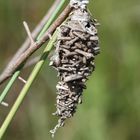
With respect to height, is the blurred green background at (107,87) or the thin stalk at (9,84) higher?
the thin stalk at (9,84)

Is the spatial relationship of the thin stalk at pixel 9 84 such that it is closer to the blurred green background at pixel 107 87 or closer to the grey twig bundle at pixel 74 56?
the grey twig bundle at pixel 74 56

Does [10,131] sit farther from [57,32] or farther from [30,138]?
[57,32]

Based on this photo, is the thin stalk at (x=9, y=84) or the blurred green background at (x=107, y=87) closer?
the thin stalk at (x=9, y=84)

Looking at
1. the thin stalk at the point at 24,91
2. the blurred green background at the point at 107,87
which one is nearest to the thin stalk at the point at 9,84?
the thin stalk at the point at 24,91

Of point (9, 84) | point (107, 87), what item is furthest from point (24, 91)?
point (107, 87)

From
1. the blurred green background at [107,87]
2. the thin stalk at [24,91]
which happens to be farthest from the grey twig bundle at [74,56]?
the blurred green background at [107,87]
